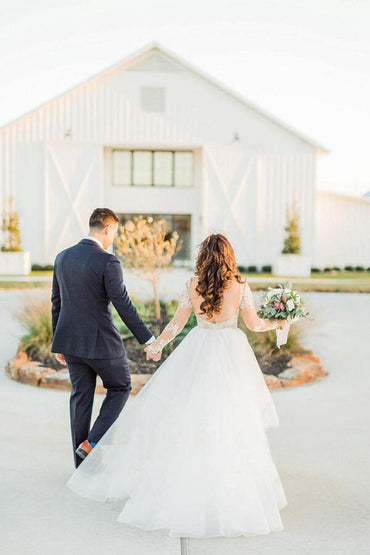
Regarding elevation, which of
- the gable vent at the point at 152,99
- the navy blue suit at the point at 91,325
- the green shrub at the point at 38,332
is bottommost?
the green shrub at the point at 38,332

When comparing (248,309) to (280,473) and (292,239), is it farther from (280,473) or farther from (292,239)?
(292,239)

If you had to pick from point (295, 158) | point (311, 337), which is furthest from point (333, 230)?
point (311, 337)

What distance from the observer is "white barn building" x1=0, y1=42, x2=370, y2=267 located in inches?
1221

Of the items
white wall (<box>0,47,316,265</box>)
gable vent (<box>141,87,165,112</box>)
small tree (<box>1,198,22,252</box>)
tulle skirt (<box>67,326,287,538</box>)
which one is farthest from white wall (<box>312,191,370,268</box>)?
tulle skirt (<box>67,326,287,538</box>)

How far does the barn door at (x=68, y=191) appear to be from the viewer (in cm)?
3108

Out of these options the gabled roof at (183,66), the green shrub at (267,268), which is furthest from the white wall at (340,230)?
the gabled roof at (183,66)

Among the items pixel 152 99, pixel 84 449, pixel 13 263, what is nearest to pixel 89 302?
pixel 84 449

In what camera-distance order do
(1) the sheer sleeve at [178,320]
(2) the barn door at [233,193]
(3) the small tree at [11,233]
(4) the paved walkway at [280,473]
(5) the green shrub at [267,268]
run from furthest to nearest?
1. (5) the green shrub at [267,268]
2. (2) the barn door at [233,193]
3. (3) the small tree at [11,233]
4. (1) the sheer sleeve at [178,320]
5. (4) the paved walkway at [280,473]

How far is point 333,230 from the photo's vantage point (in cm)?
3366

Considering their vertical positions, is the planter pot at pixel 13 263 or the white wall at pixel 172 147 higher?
the white wall at pixel 172 147

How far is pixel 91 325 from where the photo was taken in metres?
4.88

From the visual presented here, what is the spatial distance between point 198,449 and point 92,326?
108 cm

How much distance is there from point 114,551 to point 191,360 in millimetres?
1253

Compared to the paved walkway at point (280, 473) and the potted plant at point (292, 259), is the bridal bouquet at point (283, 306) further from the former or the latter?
the potted plant at point (292, 259)
